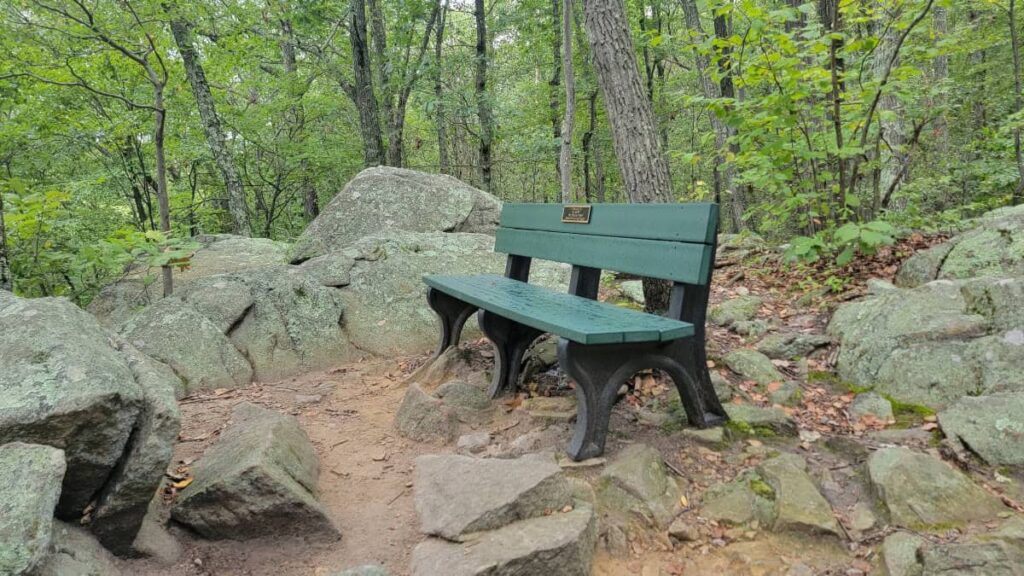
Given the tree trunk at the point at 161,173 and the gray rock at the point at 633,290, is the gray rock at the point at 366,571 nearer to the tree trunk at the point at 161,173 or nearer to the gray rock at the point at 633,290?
the gray rock at the point at 633,290

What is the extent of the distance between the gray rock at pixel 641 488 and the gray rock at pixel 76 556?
1.75 metres

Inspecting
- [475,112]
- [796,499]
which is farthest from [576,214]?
[475,112]

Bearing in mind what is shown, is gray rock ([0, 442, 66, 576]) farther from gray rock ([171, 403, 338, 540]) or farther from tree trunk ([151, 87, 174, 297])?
tree trunk ([151, 87, 174, 297])

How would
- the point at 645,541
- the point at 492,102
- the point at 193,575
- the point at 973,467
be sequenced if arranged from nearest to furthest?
the point at 193,575 → the point at 645,541 → the point at 973,467 → the point at 492,102

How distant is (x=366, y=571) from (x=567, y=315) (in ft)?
4.61

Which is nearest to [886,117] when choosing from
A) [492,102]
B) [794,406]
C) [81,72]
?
[794,406]

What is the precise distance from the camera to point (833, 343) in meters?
3.63

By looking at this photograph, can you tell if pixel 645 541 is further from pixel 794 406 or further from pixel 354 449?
pixel 354 449

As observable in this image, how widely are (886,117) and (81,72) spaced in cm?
915

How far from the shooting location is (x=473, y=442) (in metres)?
2.97

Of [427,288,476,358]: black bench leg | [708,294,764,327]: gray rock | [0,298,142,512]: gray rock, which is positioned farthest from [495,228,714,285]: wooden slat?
[0,298,142,512]: gray rock

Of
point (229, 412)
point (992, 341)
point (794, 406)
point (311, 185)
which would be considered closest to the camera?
point (992, 341)

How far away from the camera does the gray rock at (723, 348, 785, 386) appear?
10.9ft

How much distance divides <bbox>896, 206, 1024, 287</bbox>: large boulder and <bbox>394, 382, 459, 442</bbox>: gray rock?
11.2ft
